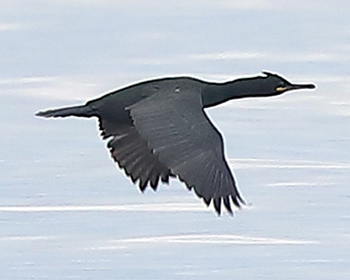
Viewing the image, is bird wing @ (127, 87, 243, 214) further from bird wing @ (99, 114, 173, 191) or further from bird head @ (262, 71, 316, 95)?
bird head @ (262, 71, 316, 95)

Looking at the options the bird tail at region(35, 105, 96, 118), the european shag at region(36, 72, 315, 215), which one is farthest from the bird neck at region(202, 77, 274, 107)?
the bird tail at region(35, 105, 96, 118)

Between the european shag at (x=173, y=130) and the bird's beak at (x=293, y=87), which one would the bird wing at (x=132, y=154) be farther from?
the bird's beak at (x=293, y=87)

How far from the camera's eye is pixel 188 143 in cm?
886

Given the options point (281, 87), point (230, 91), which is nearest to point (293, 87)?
point (281, 87)

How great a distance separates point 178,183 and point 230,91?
1132mm

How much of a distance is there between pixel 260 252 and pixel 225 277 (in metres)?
0.39

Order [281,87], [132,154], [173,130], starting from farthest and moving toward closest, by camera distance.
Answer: [281,87]
[132,154]
[173,130]

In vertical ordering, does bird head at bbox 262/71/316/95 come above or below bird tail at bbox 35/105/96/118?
below

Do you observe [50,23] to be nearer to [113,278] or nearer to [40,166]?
[40,166]

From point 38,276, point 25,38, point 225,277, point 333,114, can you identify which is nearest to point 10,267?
point 38,276

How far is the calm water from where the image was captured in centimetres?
985

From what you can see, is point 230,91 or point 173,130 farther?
point 230,91

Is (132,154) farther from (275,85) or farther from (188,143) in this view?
(275,85)

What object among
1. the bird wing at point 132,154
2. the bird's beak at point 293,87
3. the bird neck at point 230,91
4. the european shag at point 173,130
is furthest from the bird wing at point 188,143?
the bird's beak at point 293,87
